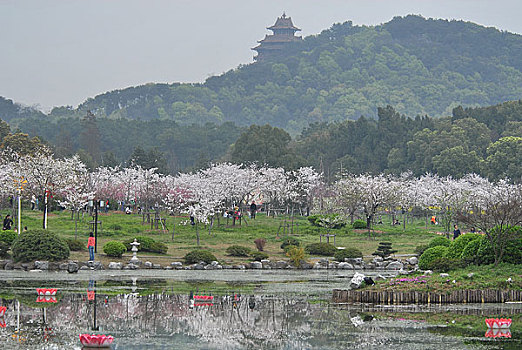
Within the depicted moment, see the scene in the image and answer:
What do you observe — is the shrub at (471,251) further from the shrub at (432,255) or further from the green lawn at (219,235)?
the green lawn at (219,235)

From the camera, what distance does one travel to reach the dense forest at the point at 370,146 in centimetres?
10206

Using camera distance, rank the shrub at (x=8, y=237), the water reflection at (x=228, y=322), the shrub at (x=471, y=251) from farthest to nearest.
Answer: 1. the shrub at (x=8, y=237)
2. the shrub at (x=471, y=251)
3. the water reflection at (x=228, y=322)

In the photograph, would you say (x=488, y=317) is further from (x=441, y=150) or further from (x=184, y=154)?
(x=184, y=154)

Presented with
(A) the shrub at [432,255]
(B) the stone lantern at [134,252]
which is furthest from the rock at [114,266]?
(A) the shrub at [432,255]

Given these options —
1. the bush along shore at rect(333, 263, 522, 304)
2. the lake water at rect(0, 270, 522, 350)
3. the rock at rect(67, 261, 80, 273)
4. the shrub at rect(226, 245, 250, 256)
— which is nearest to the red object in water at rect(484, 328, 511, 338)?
the lake water at rect(0, 270, 522, 350)

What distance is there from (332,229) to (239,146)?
49.7 m

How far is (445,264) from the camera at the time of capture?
30375mm

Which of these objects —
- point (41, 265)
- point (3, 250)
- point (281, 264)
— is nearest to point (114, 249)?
point (41, 265)

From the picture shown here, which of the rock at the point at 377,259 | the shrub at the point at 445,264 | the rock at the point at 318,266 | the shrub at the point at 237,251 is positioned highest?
the shrub at the point at 445,264

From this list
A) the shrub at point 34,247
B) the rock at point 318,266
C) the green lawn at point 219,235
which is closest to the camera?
the shrub at point 34,247

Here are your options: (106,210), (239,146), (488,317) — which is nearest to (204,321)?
(488,317)

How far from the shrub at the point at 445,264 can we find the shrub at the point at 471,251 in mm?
322

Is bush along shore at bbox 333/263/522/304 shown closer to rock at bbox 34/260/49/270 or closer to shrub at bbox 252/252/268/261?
rock at bbox 34/260/49/270

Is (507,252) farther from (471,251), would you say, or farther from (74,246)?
(74,246)
